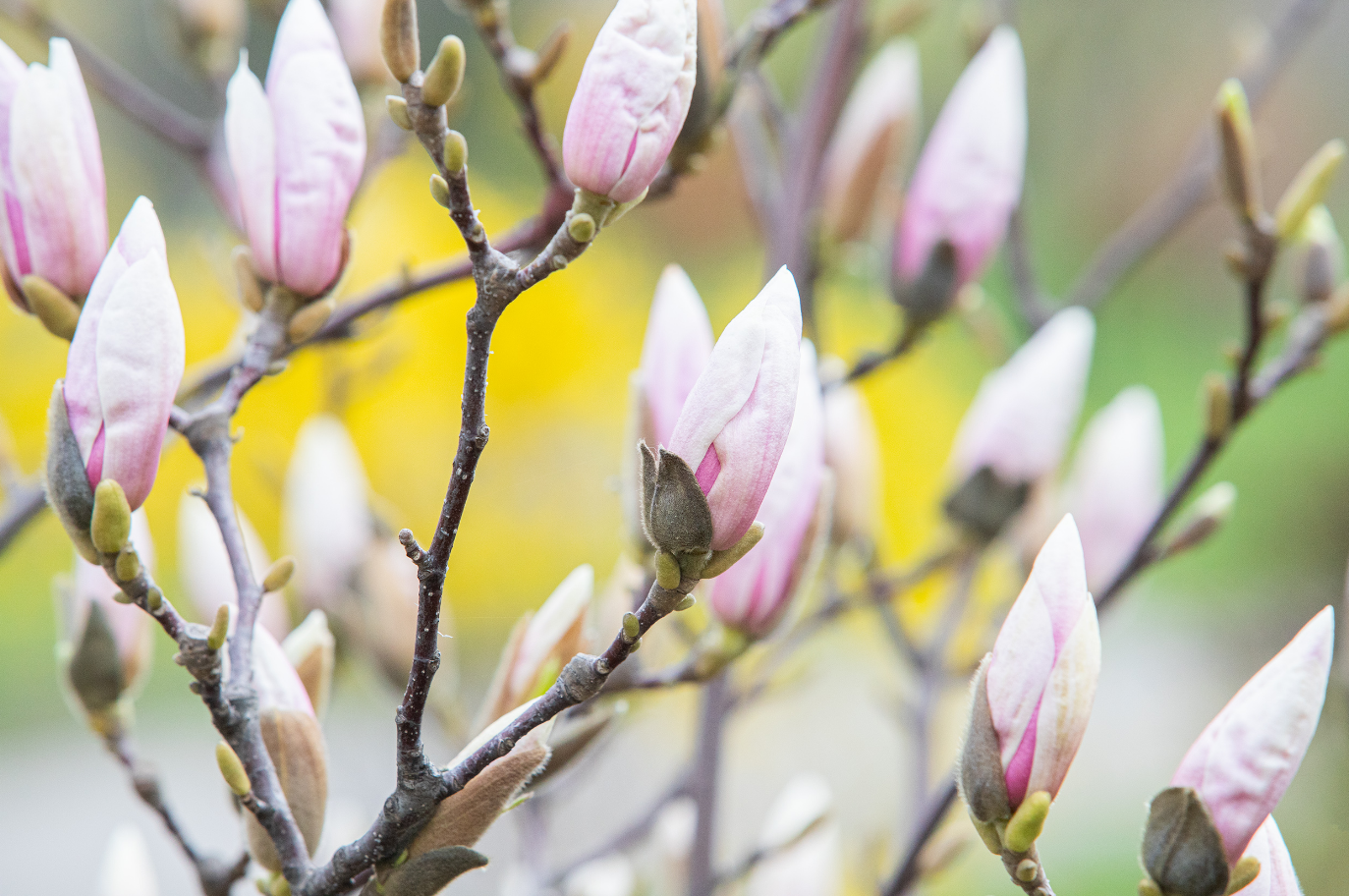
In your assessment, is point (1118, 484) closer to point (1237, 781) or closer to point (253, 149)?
point (1237, 781)

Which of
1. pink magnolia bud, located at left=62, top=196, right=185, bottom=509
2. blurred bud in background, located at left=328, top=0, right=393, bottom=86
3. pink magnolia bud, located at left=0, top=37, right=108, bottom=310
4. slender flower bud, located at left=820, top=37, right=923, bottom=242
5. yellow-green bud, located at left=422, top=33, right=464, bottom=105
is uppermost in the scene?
blurred bud in background, located at left=328, top=0, right=393, bottom=86

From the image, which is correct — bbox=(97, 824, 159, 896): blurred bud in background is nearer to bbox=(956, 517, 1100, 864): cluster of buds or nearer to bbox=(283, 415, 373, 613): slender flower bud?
bbox=(283, 415, 373, 613): slender flower bud

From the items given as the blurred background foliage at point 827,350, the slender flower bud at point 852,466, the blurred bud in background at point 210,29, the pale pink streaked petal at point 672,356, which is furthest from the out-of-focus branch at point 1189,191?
the blurred bud in background at point 210,29

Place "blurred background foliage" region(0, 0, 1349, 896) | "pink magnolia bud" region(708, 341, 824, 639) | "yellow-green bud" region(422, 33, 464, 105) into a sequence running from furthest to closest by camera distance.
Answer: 1. "blurred background foliage" region(0, 0, 1349, 896)
2. "pink magnolia bud" region(708, 341, 824, 639)
3. "yellow-green bud" region(422, 33, 464, 105)

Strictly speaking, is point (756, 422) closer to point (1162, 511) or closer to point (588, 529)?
point (1162, 511)

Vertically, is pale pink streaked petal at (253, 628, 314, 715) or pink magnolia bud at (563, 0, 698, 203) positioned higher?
pink magnolia bud at (563, 0, 698, 203)

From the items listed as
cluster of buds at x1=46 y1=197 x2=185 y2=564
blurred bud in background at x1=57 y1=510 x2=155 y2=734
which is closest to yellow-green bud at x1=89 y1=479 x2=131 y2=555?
cluster of buds at x1=46 y1=197 x2=185 y2=564
